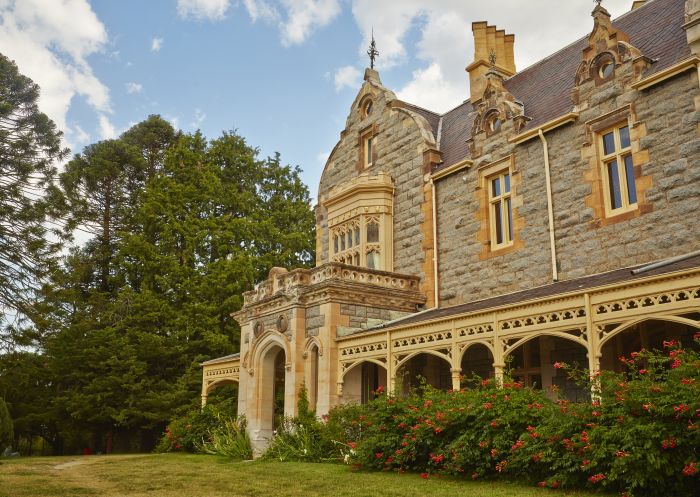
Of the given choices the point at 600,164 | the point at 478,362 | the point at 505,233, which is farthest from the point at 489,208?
the point at 478,362

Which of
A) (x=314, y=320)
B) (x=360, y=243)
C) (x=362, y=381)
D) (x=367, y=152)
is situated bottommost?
(x=362, y=381)

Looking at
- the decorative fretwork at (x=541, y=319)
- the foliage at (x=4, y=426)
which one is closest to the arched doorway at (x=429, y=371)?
the decorative fretwork at (x=541, y=319)

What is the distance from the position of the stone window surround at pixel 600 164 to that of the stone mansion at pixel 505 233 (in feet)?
0.14

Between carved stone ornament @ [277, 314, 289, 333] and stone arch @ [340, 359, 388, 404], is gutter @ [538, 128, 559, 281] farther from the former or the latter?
carved stone ornament @ [277, 314, 289, 333]

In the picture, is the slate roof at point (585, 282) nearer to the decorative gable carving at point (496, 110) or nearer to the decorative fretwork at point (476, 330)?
the decorative fretwork at point (476, 330)

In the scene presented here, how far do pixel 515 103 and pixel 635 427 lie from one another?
11.2 metres

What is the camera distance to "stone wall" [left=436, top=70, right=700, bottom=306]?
501 inches

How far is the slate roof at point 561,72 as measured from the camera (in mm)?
14227

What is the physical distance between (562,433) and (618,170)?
7.31 meters

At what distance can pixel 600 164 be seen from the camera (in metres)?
14.3

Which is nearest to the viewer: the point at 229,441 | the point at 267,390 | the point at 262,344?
the point at 229,441

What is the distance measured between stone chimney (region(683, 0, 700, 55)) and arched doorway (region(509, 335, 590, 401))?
6266 mm

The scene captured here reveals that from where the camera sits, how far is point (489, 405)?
1001 centimetres

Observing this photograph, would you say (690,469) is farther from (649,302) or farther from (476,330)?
(476,330)
